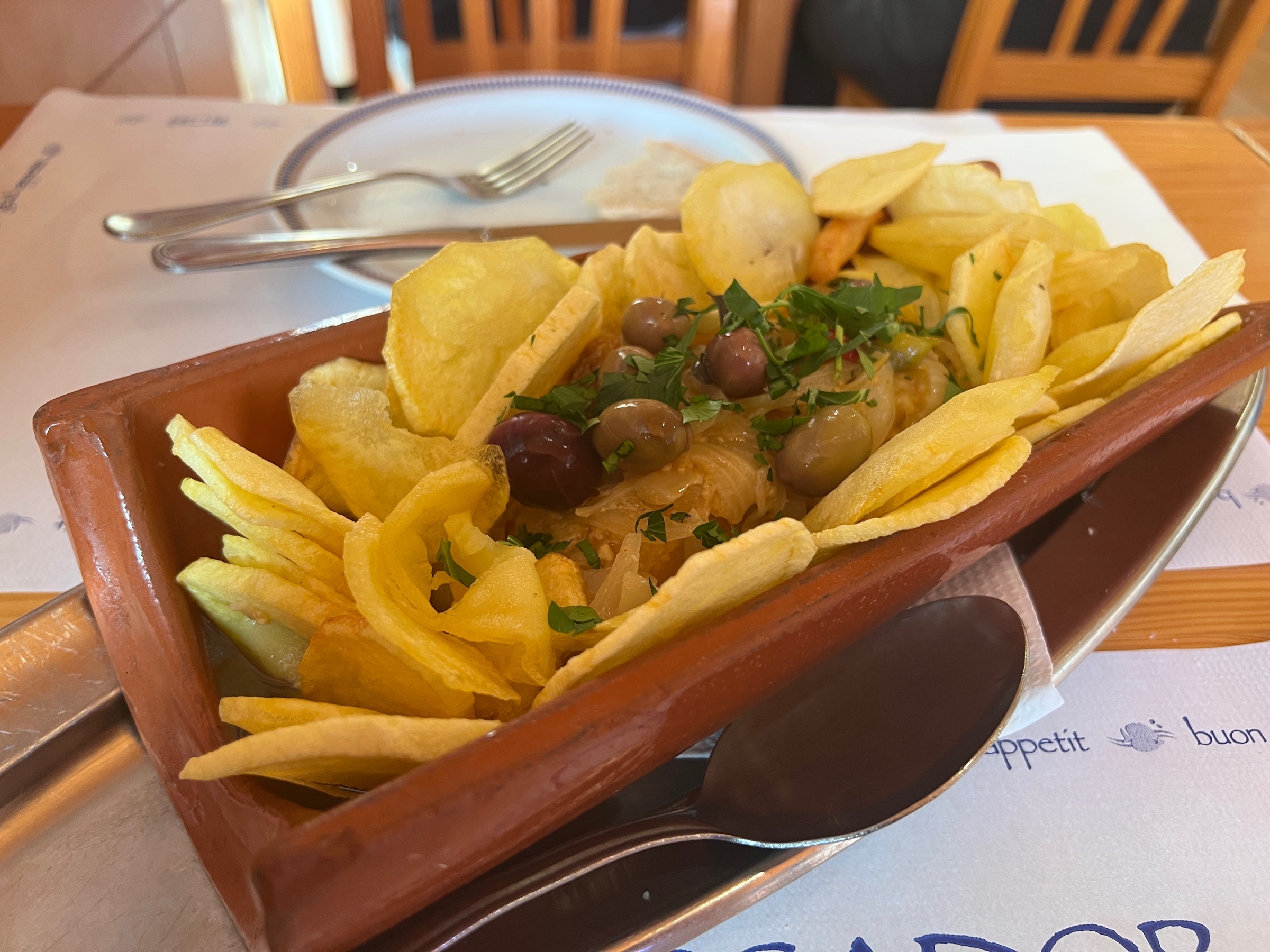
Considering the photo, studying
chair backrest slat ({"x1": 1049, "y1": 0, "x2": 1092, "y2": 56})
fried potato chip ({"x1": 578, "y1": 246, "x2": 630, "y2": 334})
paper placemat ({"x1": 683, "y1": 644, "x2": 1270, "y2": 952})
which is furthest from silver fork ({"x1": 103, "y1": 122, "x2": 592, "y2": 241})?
chair backrest slat ({"x1": 1049, "y1": 0, "x2": 1092, "y2": 56})

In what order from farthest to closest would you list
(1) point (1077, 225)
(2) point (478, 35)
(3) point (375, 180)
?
(2) point (478, 35) → (3) point (375, 180) → (1) point (1077, 225)

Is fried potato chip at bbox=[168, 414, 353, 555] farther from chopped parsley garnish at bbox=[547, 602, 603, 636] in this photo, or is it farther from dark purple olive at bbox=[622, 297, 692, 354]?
dark purple olive at bbox=[622, 297, 692, 354]

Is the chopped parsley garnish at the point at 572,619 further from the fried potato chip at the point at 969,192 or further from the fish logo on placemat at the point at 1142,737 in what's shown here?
the fried potato chip at the point at 969,192

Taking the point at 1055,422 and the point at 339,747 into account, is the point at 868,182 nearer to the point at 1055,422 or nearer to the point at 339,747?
the point at 1055,422

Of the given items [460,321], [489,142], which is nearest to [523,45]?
[489,142]

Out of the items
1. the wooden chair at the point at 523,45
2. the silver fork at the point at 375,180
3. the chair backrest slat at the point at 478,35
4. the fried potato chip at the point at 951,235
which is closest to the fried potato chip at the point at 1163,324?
the fried potato chip at the point at 951,235
